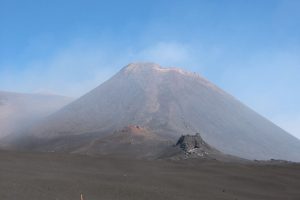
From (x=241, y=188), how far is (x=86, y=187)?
8.94 m

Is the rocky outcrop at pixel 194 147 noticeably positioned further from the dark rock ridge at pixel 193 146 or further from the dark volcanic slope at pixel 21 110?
the dark volcanic slope at pixel 21 110

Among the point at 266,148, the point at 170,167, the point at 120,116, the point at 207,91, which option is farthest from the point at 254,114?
the point at 170,167

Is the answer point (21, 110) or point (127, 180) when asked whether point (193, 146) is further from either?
point (21, 110)

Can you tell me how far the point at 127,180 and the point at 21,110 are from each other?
6216 inches

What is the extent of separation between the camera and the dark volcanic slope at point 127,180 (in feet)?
58.0

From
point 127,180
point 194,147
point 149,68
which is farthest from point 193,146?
point 149,68

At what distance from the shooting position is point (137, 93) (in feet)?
471

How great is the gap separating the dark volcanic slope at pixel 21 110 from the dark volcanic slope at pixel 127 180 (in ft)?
362

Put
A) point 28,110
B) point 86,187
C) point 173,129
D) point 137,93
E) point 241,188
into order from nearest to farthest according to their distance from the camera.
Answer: point 86,187, point 241,188, point 173,129, point 137,93, point 28,110

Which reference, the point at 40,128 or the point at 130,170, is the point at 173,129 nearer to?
the point at 40,128

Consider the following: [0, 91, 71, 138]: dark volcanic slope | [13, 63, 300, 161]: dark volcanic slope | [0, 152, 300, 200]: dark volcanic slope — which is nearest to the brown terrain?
[0, 152, 300, 200]: dark volcanic slope

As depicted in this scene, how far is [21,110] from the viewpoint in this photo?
6890 inches

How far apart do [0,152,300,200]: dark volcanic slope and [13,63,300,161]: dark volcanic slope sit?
224ft

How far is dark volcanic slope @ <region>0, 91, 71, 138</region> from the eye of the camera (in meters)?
148
